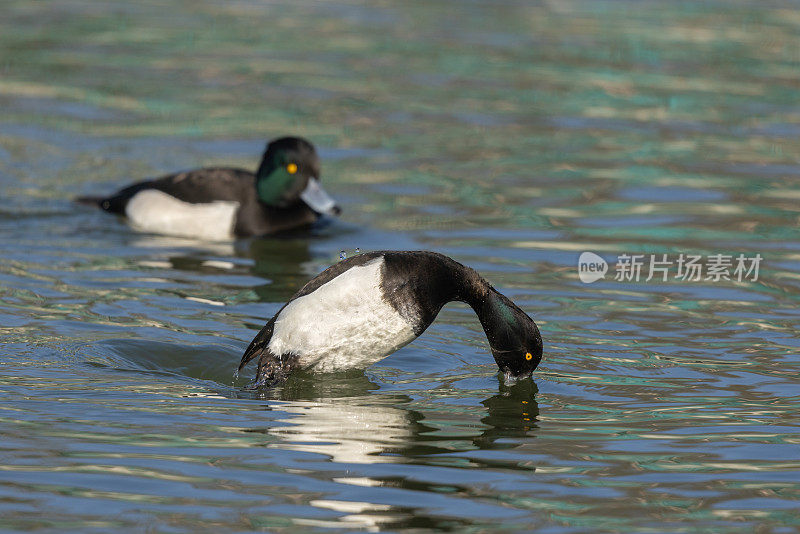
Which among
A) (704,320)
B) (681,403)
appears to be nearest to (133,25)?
(704,320)

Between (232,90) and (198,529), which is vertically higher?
(232,90)

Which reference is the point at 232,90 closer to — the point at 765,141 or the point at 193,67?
the point at 193,67

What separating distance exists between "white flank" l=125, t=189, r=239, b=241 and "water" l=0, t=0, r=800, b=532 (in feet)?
1.14

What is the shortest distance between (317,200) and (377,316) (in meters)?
5.60

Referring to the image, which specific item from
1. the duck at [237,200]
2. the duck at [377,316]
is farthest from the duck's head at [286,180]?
the duck at [377,316]

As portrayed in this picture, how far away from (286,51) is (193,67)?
2.04 meters

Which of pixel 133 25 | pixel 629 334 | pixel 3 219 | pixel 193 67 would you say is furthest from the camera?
pixel 133 25

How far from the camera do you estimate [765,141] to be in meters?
17.1

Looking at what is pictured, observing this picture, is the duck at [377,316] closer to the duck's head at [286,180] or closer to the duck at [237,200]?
the duck at [237,200]

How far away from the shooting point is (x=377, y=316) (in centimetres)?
834

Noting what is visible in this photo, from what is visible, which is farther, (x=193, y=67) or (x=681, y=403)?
(x=193, y=67)

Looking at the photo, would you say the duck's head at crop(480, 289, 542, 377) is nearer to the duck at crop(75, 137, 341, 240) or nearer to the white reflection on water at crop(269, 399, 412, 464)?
the white reflection on water at crop(269, 399, 412, 464)

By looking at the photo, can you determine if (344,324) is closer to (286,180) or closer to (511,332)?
(511,332)

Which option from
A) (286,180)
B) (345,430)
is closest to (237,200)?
(286,180)
